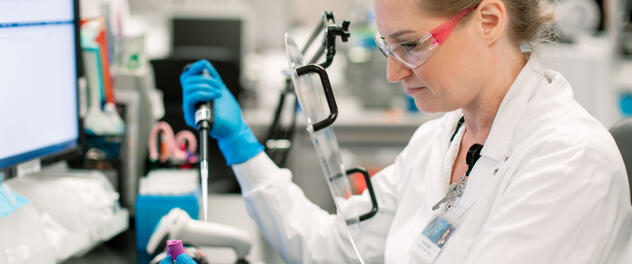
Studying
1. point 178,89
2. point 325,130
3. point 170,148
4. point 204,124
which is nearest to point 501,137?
point 325,130

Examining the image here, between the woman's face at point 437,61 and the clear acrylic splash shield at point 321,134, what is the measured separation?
0.15 metres

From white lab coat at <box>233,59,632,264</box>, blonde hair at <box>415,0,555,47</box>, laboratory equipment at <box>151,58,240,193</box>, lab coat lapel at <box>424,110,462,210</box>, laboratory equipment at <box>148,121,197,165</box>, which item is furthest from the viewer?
laboratory equipment at <box>151,58,240,193</box>

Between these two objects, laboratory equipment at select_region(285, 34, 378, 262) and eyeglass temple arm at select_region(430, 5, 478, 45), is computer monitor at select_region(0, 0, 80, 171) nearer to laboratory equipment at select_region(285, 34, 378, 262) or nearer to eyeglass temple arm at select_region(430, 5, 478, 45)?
laboratory equipment at select_region(285, 34, 378, 262)

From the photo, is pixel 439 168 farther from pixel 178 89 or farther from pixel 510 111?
pixel 178 89

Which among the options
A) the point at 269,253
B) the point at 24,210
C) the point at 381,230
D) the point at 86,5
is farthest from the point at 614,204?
the point at 86,5

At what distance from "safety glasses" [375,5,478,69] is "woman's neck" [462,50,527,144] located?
0.43 ft

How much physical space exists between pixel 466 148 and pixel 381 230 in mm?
279

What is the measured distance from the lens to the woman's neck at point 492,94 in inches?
46.0

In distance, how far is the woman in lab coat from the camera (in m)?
0.98

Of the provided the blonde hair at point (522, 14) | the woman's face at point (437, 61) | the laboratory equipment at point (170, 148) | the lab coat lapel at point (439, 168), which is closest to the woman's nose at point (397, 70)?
the woman's face at point (437, 61)

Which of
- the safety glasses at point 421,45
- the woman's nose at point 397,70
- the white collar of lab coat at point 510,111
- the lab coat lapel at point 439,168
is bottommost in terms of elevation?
the lab coat lapel at point 439,168

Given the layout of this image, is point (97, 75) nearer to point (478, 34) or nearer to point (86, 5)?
point (86, 5)

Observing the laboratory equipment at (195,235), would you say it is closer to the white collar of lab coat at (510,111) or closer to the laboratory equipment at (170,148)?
the laboratory equipment at (170,148)

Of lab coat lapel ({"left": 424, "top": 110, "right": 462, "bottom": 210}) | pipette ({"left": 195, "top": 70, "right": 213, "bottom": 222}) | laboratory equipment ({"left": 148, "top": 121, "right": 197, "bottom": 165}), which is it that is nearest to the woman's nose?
lab coat lapel ({"left": 424, "top": 110, "right": 462, "bottom": 210})
